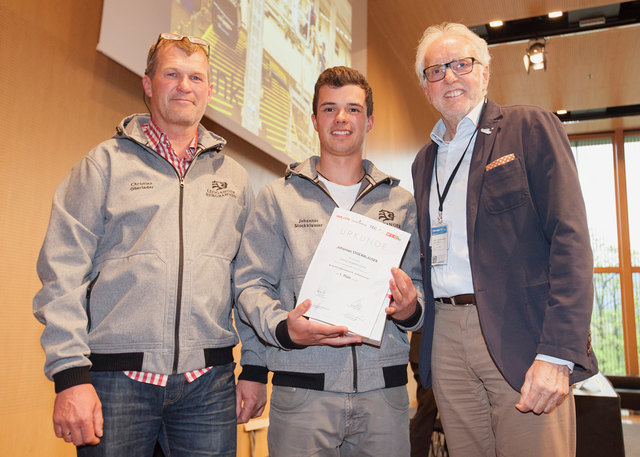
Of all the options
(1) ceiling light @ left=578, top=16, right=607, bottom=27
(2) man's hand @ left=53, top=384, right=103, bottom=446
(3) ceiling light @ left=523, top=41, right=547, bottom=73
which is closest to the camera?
(2) man's hand @ left=53, top=384, right=103, bottom=446

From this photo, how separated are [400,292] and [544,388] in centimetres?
46

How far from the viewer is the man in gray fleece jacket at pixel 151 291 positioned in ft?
4.44

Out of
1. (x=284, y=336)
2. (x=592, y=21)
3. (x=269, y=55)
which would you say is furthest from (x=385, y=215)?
(x=592, y=21)

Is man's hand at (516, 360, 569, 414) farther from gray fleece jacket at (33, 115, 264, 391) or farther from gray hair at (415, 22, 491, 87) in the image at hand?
gray hair at (415, 22, 491, 87)

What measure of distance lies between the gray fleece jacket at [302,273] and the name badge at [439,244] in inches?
4.2

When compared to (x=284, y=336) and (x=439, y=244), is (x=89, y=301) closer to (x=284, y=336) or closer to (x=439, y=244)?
(x=284, y=336)

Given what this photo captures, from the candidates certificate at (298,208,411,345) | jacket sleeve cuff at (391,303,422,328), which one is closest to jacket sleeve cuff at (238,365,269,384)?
certificate at (298,208,411,345)

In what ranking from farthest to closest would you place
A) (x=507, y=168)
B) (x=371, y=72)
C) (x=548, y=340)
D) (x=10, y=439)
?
(x=371, y=72)
(x=10, y=439)
(x=507, y=168)
(x=548, y=340)

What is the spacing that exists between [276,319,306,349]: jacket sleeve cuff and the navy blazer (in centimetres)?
57

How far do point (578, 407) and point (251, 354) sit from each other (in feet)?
8.80

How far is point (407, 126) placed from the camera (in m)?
7.31

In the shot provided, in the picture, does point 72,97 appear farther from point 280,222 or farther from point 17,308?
point 280,222

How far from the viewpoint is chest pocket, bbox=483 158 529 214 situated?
1559 millimetres

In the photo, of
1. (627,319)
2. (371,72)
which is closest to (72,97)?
(371,72)
